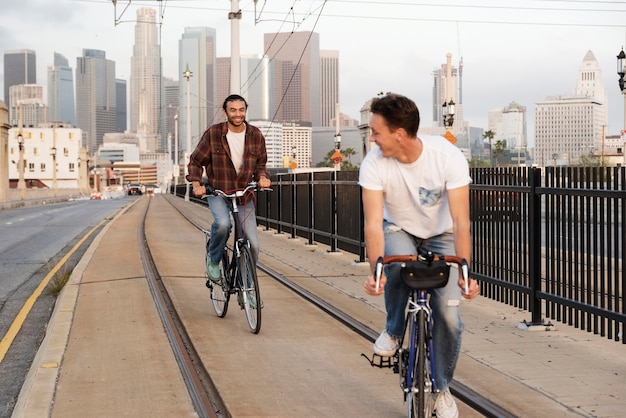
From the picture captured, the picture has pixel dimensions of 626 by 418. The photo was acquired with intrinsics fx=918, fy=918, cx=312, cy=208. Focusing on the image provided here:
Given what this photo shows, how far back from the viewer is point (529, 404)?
18.0 feet

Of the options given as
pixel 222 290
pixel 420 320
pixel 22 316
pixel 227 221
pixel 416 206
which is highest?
pixel 416 206

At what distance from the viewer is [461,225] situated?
4.35m

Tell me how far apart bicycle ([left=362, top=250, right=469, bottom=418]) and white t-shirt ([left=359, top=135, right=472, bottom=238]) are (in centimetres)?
23

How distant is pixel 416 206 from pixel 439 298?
1.52 ft

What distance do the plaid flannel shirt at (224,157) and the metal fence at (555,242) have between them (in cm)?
246

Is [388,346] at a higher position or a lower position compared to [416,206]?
lower

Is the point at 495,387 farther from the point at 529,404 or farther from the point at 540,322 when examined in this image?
the point at 540,322

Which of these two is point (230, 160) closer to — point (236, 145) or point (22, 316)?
point (236, 145)

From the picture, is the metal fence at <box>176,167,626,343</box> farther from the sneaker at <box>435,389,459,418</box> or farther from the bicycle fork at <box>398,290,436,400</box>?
the bicycle fork at <box>398,290,436,400</box>

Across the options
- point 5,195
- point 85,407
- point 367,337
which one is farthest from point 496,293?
point 5,195

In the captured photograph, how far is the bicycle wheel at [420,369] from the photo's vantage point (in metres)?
4.36

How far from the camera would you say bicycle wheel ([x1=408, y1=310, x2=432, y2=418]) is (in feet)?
14.3

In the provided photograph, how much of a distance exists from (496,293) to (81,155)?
531 feet

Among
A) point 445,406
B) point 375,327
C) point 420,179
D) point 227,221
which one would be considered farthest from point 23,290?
point 420,179
